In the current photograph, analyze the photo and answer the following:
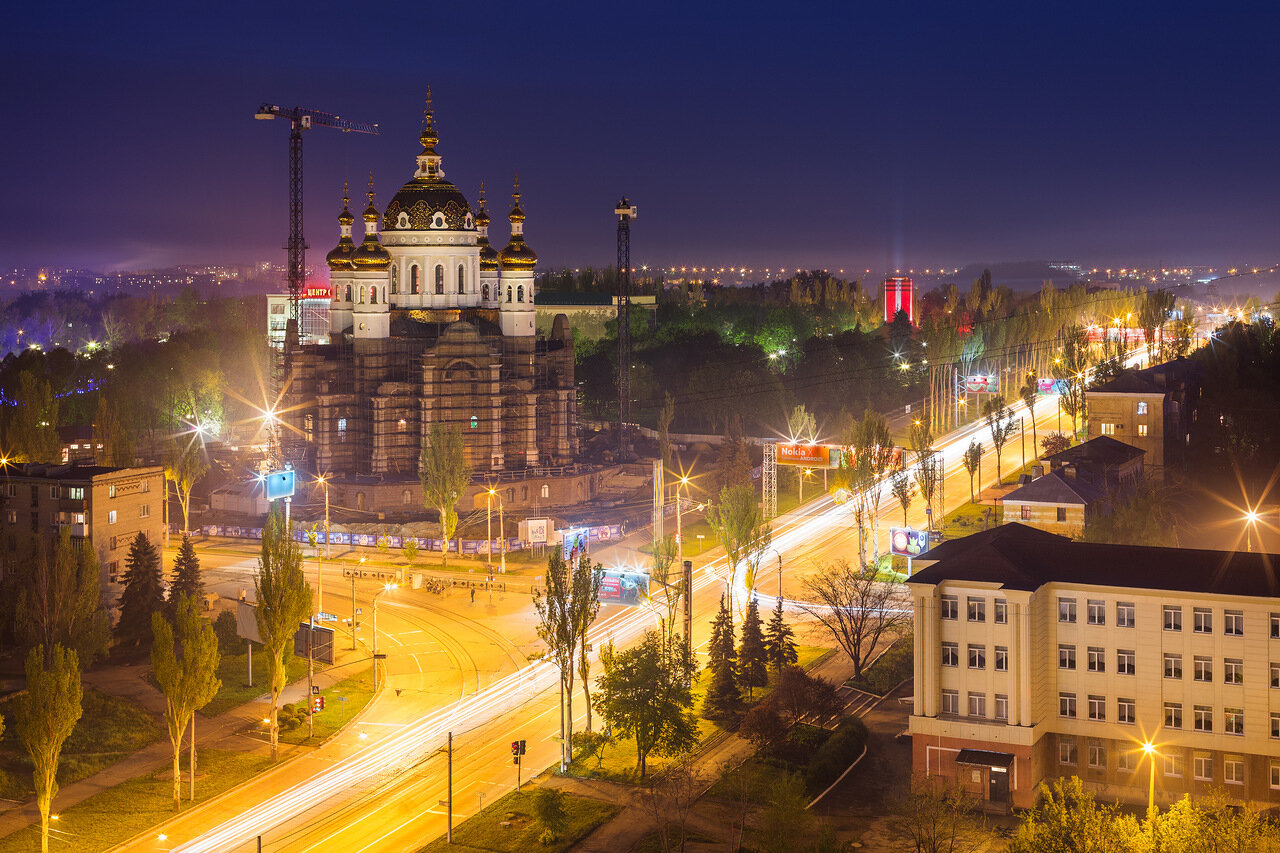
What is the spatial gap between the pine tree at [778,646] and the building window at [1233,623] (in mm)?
17797

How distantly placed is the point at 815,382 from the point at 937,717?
87.5m

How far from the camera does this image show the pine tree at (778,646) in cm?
5812

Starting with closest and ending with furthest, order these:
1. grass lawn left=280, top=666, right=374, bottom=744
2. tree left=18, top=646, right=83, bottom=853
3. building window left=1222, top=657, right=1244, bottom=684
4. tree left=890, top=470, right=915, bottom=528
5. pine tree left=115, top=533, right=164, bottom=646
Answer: tree left=18, top=646, right=83, bottom=853 < building window left=1222, top=657, right=1244, bottom=684 < grass lawn left=280, top=666, right=374, bottom=744 < pine tree left=115, top=533, right=164, bottom=646 < tree left=890, top=470, right=915, bottom=528

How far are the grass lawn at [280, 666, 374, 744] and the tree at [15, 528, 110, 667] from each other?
9.96 meters

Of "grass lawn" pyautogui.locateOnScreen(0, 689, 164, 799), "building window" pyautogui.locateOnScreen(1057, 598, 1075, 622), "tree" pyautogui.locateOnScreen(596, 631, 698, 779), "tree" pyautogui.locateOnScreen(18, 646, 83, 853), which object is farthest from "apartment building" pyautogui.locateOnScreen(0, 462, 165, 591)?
"building window" pyautogui.locateOnScreen(1057, 598, 1075, 622)

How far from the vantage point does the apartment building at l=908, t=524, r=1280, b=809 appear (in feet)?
148

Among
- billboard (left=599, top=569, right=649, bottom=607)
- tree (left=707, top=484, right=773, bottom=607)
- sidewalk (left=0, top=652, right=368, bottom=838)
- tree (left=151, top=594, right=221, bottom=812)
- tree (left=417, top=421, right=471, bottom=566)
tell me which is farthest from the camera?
tree (left=417, top=421, right=471, bottom=566)

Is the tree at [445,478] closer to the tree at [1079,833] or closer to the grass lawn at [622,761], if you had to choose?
the grass lawn at [622,761]

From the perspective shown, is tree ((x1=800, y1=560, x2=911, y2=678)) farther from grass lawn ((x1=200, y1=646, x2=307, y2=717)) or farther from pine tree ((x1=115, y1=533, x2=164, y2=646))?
pine tree ((x1=115, y1=533, x2=164, y2=646))

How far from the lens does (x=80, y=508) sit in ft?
224

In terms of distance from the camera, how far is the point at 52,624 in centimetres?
5775

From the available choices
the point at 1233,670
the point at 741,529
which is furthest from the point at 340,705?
the point at 1233,670

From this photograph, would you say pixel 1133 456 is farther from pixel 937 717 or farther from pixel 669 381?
pixel 669 381

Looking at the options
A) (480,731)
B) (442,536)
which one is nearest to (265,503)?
(442,536)
